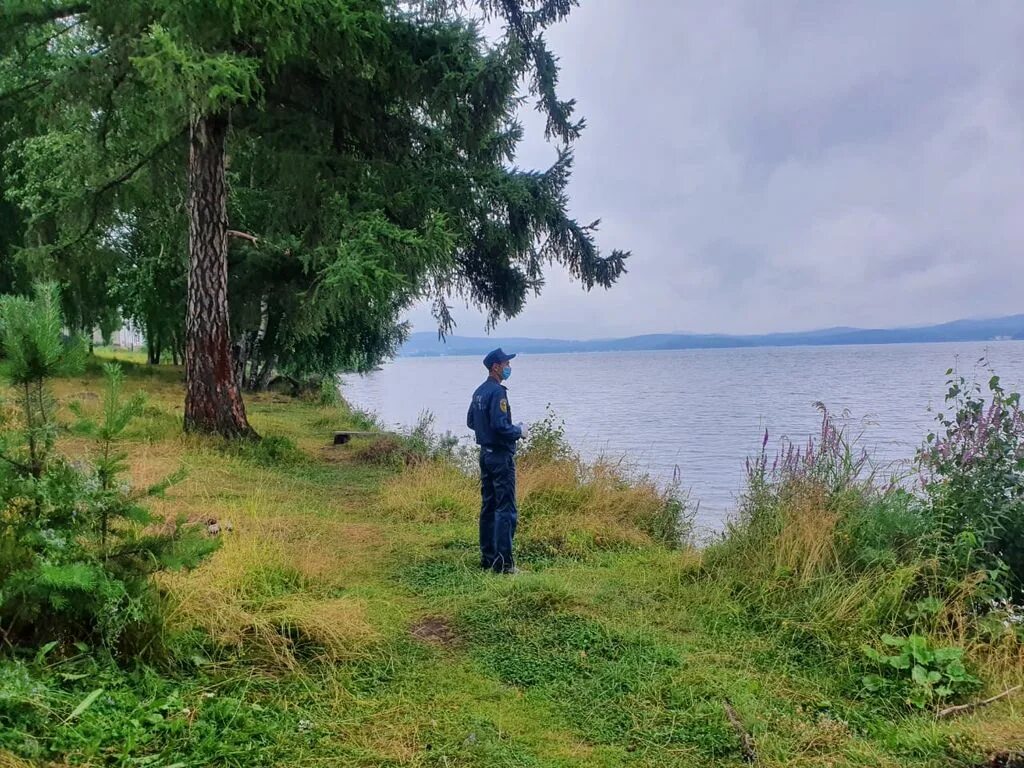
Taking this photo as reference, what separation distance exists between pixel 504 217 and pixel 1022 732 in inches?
362

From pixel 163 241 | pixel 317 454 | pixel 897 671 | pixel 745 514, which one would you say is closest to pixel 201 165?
pixel 317 454

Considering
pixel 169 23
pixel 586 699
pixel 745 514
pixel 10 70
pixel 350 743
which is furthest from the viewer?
pixel 10 70

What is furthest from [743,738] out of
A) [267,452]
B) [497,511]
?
[267,452]

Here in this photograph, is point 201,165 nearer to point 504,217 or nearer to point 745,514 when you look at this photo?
point 504,217

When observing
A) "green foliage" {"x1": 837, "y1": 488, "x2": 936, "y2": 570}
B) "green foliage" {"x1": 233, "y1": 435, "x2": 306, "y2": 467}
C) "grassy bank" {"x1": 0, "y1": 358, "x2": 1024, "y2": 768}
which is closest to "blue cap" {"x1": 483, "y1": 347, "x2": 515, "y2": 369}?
"grassy bank" {"x1": 0, "y1": 358, "x2": 1024, "y2": 768}

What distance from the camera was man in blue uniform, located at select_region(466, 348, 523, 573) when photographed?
5668 mm

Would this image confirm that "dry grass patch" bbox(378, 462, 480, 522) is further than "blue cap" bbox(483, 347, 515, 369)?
Yes

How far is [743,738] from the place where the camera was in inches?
127

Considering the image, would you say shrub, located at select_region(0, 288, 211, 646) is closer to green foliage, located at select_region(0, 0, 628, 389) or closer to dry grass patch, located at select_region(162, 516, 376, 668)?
dry grass patch, located at select_region(162, 516, 376, 668)

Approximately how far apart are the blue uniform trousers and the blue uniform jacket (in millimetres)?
85

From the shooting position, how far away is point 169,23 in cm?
756

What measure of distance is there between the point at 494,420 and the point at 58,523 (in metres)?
3.16

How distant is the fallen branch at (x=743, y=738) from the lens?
10.3 feet

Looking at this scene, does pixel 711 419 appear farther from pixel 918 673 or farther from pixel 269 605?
pixel 269 605
